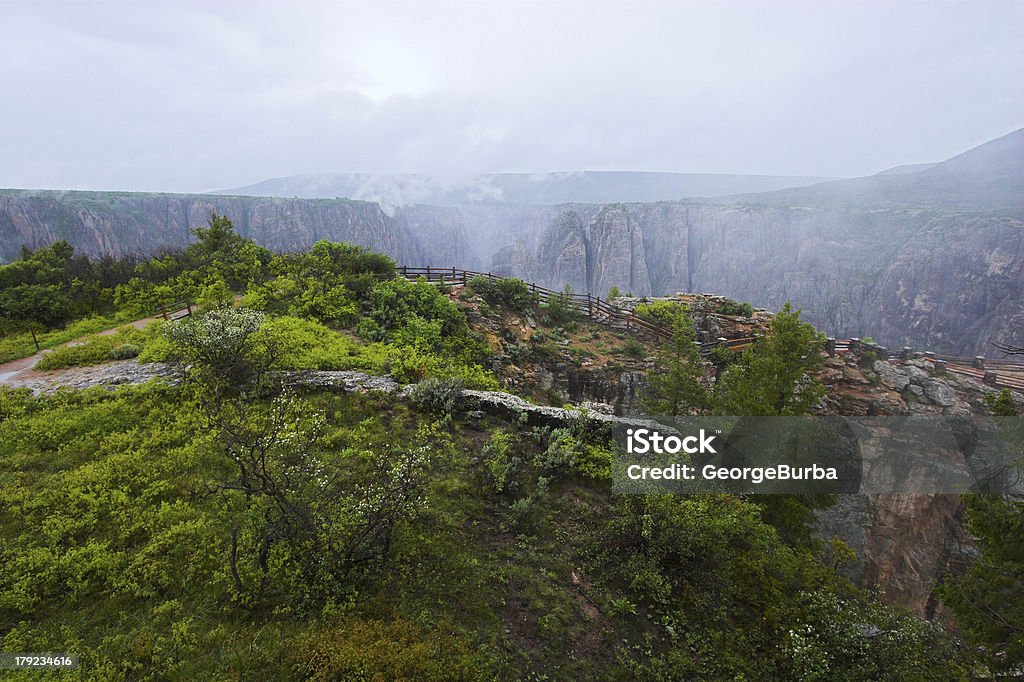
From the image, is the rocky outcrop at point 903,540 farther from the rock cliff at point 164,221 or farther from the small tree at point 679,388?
the rock cliff at point 164,221

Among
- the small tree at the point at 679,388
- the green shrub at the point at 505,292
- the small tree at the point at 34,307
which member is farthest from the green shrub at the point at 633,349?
the small tree at the point at 34,307

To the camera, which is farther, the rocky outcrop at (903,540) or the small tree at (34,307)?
the small tree at (34,307)

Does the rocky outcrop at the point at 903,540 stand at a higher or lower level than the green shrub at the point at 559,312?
lower

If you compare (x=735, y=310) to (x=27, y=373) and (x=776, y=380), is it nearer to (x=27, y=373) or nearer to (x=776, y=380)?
(x=776, y=380)

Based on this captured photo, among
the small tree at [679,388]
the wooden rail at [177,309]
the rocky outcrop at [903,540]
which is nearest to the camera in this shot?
the small tree at [679,388]

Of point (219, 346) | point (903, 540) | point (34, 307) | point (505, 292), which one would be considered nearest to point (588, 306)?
point (505, 292)

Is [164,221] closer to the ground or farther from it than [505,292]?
farther from it

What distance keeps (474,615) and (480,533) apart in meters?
1.47

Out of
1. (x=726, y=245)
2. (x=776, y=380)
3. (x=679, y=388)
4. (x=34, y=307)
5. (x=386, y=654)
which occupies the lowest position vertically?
(x=386, y=654)

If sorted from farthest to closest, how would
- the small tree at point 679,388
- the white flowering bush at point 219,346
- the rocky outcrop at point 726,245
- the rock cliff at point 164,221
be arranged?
the rock cliff at point 164,221 < the rocky outcrop at point 726,245 < the small tree at point 679,388 < the white flowering bush at point 219,346

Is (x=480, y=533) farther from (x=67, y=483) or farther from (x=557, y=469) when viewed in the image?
(x=67, y=483)

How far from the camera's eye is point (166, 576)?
16.9 ft

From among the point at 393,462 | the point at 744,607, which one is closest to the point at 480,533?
the point at 393,462

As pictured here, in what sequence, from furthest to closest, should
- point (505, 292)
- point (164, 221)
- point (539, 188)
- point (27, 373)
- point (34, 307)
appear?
point (539, 188) < point (164, 221) < point (505, 292) < point (34, 307) < point (27, 373)
